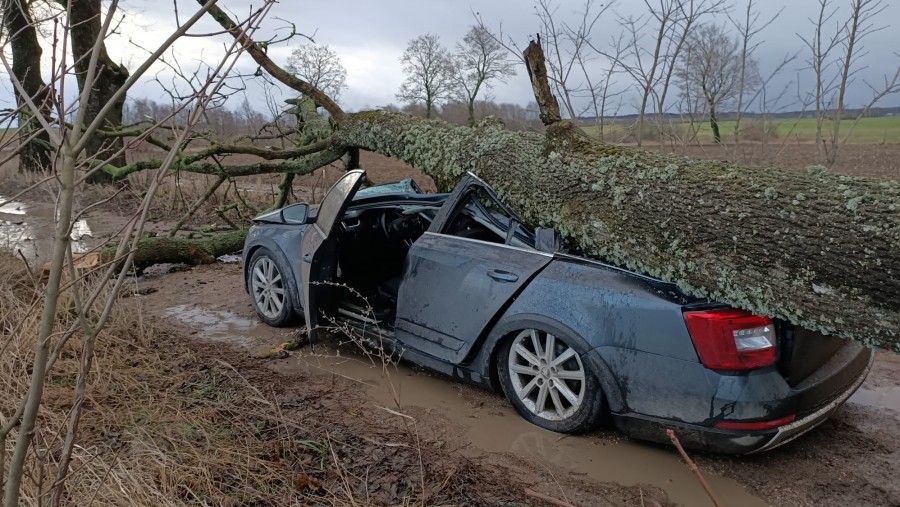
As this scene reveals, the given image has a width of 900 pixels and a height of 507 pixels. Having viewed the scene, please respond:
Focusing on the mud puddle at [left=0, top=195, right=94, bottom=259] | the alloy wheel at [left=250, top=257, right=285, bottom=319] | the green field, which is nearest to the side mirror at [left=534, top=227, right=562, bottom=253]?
the alloy wheel at [left=250, top=257, right=285, bottom=319]

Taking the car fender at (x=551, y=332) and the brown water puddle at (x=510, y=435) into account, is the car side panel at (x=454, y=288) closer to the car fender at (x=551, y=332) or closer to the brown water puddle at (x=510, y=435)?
the car fender at (x=551, y=332)

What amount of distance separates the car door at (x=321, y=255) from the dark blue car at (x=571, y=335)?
1 centimetres

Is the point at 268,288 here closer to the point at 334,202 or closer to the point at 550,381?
the point at 334,202

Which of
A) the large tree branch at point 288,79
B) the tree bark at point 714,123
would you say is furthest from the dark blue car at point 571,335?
the tree bark at point 714,123

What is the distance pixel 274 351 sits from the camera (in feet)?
16.6

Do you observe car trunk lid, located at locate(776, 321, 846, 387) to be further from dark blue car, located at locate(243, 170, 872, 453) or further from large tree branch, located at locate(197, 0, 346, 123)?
large tree branch, located at locate(197, 0, 346, 123)

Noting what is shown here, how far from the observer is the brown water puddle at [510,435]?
10.7 ft

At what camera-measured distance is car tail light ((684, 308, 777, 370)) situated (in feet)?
10.1

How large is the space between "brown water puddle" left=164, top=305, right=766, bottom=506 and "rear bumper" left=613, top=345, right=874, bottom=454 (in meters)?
0.18

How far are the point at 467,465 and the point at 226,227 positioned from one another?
8150 mm

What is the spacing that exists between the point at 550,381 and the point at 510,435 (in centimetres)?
39

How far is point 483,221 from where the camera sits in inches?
167

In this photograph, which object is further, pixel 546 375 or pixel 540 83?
pixel 540 83

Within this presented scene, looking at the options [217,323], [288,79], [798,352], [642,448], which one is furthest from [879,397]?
[288,79]
